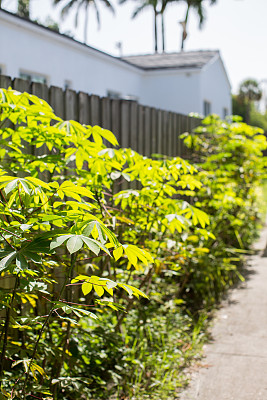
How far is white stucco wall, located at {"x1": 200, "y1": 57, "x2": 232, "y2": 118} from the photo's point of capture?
684 inches

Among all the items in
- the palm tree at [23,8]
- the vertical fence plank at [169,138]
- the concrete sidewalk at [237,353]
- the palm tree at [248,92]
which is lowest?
the concrete sidewalk at [237,353]

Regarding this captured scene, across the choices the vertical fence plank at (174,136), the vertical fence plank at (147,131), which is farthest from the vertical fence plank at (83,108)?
the vertical fence plank at (174,136)

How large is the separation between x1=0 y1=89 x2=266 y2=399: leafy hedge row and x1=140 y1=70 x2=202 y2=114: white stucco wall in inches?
490

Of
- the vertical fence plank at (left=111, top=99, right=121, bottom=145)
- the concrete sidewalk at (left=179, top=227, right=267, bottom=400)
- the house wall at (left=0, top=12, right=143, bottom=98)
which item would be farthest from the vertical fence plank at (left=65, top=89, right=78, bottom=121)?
the house wall at (left=0, top=12, right=143, bottom=98)

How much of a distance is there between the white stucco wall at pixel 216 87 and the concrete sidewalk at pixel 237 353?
1298cm

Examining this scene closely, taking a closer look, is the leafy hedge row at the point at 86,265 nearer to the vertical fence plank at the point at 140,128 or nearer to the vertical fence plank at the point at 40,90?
the vertical fence plank at the point at 40,90

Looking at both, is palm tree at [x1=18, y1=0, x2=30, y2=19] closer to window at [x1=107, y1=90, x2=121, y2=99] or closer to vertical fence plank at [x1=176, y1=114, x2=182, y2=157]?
window at [x1=107, y1=90, x2=121, y2=99]

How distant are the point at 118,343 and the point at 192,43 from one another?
45.0m

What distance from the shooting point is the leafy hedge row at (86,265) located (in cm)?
195

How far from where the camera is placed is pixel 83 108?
4320mm

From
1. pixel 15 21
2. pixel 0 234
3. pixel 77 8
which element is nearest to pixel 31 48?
pixel 15 21

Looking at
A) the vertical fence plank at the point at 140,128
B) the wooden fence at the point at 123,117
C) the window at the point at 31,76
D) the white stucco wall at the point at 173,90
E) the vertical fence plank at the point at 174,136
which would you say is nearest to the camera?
the wooden fence at the point at 123,117

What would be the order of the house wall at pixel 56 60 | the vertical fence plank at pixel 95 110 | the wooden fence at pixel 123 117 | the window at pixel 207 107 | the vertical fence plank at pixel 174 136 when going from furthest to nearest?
the window at pixel 207 107 → the house wall at pixel 56 60 → the vertical fence plank at pixel 174 136 → the vertical fence plank at pixel 95 110 → the wooden fence at pixel 123 117

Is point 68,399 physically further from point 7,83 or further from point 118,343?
point 7,83
